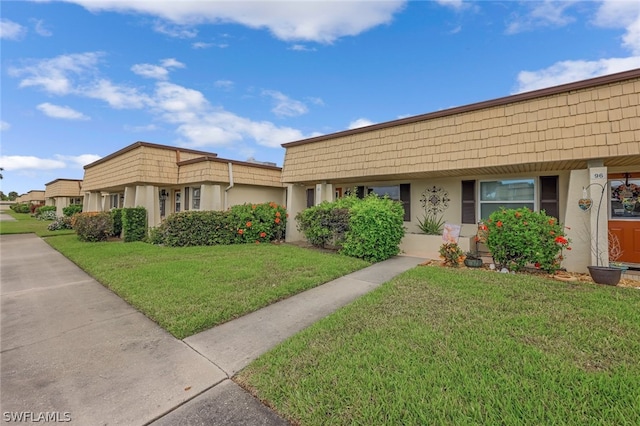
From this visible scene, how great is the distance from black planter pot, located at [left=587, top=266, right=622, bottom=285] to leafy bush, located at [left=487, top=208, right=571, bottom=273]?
25.6 inches

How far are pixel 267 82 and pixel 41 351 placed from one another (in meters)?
12.3

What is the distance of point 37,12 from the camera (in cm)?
723

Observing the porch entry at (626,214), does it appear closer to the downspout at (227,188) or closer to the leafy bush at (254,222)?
the leafy bush at (254,222)

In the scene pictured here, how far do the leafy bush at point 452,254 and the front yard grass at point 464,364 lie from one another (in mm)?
2394

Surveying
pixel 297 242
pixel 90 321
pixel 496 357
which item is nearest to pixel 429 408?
pixel 496 357

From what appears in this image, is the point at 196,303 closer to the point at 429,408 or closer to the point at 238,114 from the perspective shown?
the point at 429,408

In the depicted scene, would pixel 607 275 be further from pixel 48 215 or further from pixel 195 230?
pixel 48 215

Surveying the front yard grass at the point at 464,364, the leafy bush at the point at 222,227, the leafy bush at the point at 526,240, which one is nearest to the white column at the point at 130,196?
→ the leafy bush at the point at 222,227

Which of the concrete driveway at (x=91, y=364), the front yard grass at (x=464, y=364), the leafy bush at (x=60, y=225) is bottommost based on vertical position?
the concrete driveway at (x=91, y=364)

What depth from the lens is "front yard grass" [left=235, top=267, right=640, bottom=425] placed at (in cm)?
191

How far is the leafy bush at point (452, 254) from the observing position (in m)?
6.48

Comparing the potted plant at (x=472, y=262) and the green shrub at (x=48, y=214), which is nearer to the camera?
the potted plant at (x=472, y=262)

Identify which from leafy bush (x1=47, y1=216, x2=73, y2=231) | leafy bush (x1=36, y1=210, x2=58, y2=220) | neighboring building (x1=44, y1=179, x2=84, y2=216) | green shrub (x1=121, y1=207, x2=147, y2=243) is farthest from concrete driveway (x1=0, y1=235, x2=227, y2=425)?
leafy bush (x1=36, y1=210, x2=58, y2=220)

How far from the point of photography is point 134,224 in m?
11.9
